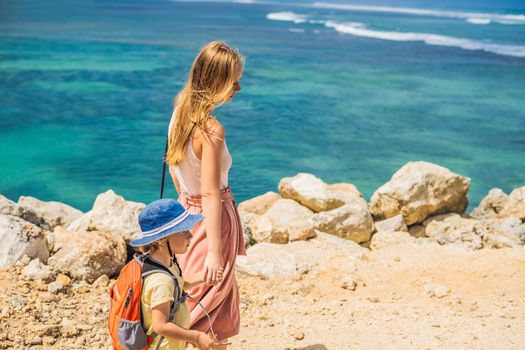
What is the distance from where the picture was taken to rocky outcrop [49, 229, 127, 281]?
20.5ft

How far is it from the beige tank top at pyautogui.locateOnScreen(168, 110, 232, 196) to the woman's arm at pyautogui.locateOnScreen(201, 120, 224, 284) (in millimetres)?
95

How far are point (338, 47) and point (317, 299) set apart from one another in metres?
34.3

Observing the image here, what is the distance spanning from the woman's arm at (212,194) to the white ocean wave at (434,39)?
1437 inches

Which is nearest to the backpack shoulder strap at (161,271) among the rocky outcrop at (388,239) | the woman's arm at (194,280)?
the woman's arm at (194,280)

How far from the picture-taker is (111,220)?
6973mm

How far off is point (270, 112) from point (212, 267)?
56.3ft

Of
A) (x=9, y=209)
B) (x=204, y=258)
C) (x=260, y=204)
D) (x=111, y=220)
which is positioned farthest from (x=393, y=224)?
(x=204, y=258)

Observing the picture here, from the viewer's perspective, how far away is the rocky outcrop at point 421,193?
9.98 metres

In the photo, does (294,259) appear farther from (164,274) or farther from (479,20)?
(479,20)

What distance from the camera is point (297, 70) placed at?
29203mm

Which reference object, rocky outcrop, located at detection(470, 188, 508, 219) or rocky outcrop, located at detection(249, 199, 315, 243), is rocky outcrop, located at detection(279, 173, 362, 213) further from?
rocky outcrop, located at detection(470, 188, 508, 219)

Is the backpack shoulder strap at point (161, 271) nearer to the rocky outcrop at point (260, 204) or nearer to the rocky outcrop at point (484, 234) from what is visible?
the rocky outcrop at point (484, 234)

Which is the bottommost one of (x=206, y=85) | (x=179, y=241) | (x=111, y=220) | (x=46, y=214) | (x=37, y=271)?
(x=46, y=214)

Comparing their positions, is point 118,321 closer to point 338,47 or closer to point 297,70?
point 297,70
